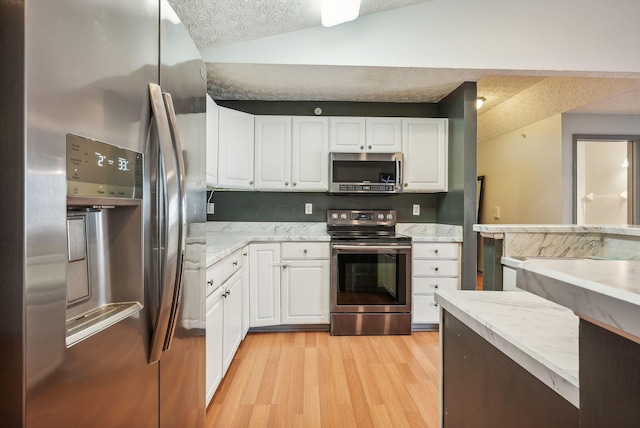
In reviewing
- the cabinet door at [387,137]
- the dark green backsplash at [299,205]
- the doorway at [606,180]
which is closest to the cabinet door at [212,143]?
the dark green backsplash at [299,205]

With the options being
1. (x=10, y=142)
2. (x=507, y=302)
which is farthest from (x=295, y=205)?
(x=10, y=142)

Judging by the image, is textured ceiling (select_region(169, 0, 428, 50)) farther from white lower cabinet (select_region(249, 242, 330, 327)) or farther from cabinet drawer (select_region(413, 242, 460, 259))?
cabinet drawer (select_region(413, 242, 460, 259))

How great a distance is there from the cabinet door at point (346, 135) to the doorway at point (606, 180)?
284 cm

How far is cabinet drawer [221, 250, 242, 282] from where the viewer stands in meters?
1.88

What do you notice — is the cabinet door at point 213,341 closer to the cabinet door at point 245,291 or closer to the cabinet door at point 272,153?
the cabinet door at point 245,291

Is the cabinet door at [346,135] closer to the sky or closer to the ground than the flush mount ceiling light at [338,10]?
→ closer to the ground

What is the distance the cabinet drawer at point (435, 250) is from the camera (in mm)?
2854

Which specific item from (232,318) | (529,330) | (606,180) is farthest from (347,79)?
(606,180)

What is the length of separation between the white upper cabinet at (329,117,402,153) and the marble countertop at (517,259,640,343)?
8.70ft

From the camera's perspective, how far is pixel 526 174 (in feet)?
14.7

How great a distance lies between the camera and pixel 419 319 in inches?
113

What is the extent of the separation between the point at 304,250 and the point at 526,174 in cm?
356

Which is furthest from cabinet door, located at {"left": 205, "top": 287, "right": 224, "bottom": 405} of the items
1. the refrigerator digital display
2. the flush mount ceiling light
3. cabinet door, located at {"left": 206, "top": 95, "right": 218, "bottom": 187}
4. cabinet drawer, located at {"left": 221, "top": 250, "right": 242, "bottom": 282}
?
the flush mount ceiling light

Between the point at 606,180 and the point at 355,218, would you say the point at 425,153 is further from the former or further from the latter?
the point at 606,180
